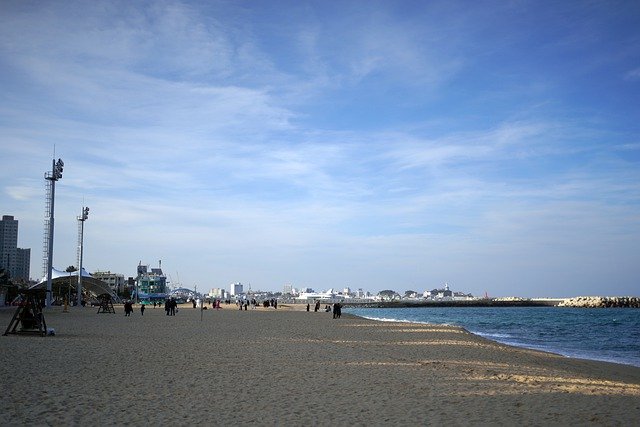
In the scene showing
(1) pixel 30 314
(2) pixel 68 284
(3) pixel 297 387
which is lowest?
(3) pixel 297 387

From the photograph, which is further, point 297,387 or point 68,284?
point 68,284

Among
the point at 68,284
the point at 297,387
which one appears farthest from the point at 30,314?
the point at 68,284

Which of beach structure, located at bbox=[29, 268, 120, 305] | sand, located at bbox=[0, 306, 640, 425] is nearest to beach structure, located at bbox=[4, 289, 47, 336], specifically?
sand, located at bbox=[0, 306, 640, 425]

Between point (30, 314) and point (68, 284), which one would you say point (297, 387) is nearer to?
point (30, 314)

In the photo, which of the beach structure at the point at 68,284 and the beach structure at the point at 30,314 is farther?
the beach structure at the point at 68,284

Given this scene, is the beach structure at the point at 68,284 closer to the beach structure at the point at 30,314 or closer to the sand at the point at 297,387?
the beach structure at the point at 30,314

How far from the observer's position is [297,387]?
37.0 ft

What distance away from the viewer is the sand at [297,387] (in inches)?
340

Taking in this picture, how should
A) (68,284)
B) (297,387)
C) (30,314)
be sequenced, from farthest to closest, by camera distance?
(68,284) < (30,314) < (297,387)

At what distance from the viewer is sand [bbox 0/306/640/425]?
28.4 ft

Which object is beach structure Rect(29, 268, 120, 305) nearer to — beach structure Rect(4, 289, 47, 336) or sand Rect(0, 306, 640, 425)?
beach structure Rect(4, 289, 47, 336)

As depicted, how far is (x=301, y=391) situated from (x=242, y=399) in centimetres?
131

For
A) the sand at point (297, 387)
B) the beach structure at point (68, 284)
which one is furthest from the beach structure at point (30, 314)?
the beach structure at point (68, 284)

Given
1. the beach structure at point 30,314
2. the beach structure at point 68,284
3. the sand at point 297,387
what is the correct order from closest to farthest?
1. the sand at point 297,387
2. the beach structure at point 30,314
3. the beach structure at point 68,284
